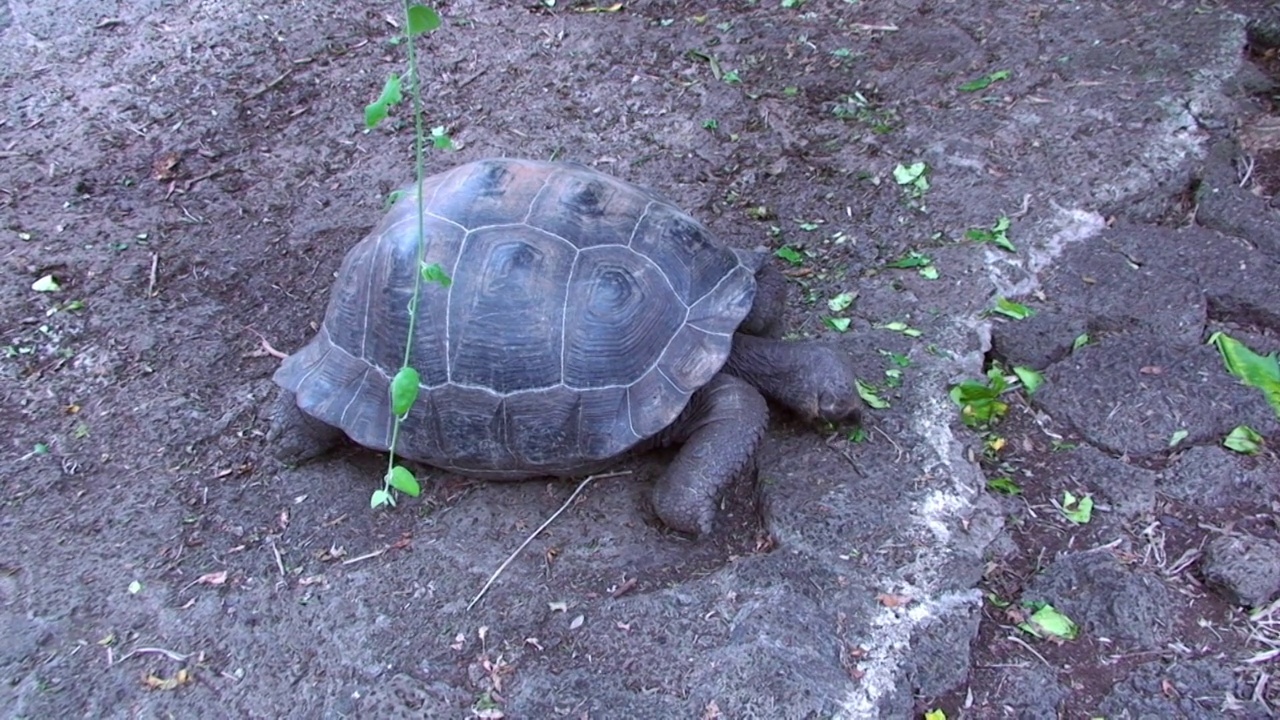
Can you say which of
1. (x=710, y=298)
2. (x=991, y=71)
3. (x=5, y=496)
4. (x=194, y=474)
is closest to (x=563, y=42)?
(x=991, y=71)

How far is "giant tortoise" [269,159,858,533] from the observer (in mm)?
2799

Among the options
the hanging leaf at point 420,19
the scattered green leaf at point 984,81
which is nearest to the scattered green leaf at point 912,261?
the scattered green leaf at point 984,81

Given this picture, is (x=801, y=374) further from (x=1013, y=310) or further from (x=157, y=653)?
(x=157, y=653)

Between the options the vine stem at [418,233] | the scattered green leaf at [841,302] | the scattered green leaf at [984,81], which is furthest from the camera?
the scattered green leaf at [984,81]

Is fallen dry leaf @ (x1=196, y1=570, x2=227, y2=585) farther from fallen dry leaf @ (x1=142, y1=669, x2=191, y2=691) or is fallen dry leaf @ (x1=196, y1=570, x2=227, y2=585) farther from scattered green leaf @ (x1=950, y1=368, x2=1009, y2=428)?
scattered green leaf @ (x1=950, y1=368, x2=1009, y2=428)

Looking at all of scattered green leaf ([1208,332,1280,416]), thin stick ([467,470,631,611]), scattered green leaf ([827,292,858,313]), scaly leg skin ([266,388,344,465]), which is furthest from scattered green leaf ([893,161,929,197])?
scaly leg skin ([266,388,344,465])

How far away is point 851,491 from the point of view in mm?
2869

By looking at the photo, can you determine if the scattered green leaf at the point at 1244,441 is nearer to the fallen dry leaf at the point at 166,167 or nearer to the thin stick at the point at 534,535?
the thin stick at the point at 534,535

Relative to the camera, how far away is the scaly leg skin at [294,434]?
309 centimetres

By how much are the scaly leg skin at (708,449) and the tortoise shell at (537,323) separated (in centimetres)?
15

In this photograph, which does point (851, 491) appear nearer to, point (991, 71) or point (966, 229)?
point (966, 229)

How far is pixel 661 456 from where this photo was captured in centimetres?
311

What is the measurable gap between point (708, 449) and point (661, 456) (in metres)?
0.32

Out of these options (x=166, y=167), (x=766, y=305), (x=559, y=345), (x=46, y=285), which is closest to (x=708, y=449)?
(x=559, y=345)
